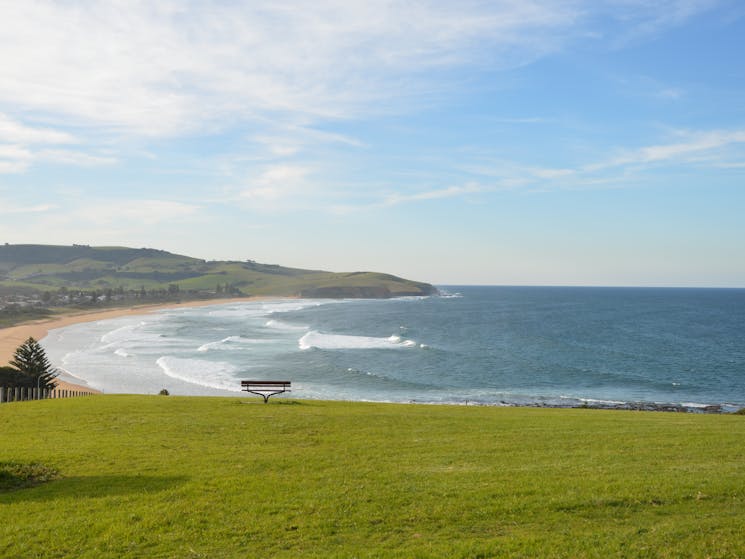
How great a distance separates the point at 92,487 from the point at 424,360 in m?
55.4

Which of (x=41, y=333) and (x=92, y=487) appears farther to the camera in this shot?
(x=41, y=333)

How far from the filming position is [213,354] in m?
65.3

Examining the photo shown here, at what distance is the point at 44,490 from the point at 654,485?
41.0ft

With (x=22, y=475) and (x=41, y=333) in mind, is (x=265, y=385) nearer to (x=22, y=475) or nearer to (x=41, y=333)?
(x=22, y=475)

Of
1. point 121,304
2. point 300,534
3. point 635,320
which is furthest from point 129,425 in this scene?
point 121,304

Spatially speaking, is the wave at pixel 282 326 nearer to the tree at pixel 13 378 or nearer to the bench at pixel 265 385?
the tree at pixel 13 378

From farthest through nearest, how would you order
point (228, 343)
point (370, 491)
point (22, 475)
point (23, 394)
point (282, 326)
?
point (282, 326)
point (228, 343)
point (23, 394)
point (22, 475)
point (370, 491)

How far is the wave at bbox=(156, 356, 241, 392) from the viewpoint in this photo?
158ft

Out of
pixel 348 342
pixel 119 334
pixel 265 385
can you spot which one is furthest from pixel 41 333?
pixel 265 385

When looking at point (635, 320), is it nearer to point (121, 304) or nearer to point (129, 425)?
point (129, 425)

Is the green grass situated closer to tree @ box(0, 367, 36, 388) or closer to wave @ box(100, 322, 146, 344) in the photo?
tree @ box(0, 367, 36, 388)

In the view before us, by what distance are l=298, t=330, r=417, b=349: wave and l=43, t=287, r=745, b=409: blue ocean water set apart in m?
0.28

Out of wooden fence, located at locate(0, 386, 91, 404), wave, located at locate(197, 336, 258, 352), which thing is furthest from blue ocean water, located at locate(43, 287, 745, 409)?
wooden fence, located at locate(0, 386, 91, 404)

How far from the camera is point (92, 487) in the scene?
A: 11875 mm
